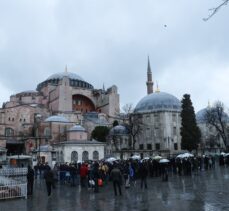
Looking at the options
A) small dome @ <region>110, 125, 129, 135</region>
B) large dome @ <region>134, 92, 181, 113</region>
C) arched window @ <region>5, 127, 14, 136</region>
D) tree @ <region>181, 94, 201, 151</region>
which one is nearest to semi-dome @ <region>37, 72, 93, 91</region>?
arched window @ <region>5, 127, 14, 136</region>

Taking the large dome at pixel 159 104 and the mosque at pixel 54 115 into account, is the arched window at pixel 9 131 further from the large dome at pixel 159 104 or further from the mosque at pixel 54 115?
the large dome at pixel 159 104

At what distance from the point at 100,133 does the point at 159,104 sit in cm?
1097

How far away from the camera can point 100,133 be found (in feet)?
152

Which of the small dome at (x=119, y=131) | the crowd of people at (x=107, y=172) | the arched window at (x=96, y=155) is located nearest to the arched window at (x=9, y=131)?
the small dome at (x=119, y=131)

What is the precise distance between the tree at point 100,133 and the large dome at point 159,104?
245 inches

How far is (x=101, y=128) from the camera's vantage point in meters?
47.0

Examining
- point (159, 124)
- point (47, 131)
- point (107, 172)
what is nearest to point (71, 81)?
point (47, 131)

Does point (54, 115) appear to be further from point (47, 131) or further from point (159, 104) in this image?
point (159, 104)

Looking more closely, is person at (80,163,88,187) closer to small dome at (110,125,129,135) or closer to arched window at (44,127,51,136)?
small dome at (110,125,129,135)

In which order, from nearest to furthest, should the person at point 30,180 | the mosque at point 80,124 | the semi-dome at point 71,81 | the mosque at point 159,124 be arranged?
the person at point 30,180 < the mosque at point 80,124 < the mosque at point 159,124 < the semi-dome at point 71,81

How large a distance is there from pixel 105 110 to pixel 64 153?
2801 centimetres

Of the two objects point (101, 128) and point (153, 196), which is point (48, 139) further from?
point (153, 196)

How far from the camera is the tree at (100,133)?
45906 millimetres

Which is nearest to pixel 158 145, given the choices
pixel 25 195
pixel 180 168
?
pixel 180 168
